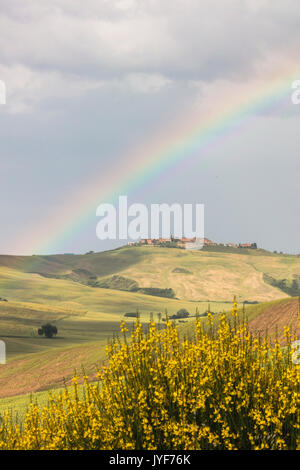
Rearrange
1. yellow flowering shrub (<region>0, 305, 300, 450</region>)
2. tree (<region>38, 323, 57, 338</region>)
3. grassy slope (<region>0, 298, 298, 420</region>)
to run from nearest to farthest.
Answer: yellow flowering shrub (<region>0, 305, 300, 450</region>)
grassy slope (<region>0, 298, 298, 420</region>)
tree (<region>38, 323, 57, 338</region>)

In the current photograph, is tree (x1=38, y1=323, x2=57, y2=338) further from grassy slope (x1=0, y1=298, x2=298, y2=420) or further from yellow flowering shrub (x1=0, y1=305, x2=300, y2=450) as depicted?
yellow flowering shrub (x1=0, y1=305, x2=300, y2=450)

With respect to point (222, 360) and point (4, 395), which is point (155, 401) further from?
point (4, 395)

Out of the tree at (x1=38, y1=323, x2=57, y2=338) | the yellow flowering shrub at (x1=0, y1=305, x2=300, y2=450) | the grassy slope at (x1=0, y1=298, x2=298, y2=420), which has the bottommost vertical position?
the tree at (x1=38, y1=323, x2=57, y2=338)

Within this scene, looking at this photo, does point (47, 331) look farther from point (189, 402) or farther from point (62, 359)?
point (189, 402)

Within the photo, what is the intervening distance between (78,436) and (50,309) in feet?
560

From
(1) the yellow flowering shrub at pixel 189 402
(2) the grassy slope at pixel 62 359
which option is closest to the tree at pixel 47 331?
(2) the grassy slope at pixel 62 359

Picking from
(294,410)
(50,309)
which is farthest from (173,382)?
(50,309)

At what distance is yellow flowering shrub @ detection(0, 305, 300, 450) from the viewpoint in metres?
13.3

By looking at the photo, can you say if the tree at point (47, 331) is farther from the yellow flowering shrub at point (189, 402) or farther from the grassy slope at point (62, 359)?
the yellow flowering shrub at point (189, 402)

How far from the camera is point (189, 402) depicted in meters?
13.6

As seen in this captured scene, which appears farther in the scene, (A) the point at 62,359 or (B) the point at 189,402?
(A) the point at 62,359

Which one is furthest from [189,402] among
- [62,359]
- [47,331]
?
[47,331]

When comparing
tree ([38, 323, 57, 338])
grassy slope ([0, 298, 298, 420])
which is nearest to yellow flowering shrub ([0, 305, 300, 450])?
grassy slope ([0, 298, 298, 420])

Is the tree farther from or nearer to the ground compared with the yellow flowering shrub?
nearer to the ground
